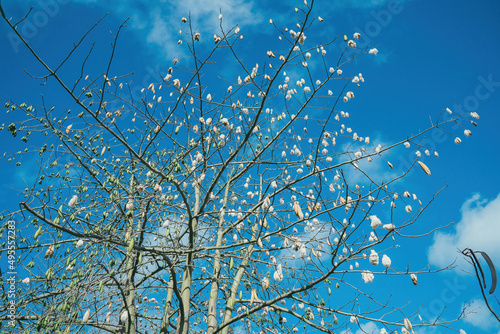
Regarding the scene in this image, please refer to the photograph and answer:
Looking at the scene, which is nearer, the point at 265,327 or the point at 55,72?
the point at 55,72

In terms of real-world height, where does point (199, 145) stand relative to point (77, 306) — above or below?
above

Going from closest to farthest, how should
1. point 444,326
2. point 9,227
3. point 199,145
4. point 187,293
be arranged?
1. point 444,326
2. point 9,227
3. point 187,293
4. point 199,145

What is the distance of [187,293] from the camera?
206 inches

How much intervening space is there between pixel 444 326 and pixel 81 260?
421cm

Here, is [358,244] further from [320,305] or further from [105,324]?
[105,324]

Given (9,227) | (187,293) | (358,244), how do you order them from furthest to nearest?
(187,293) → (9,227) → (358,244)

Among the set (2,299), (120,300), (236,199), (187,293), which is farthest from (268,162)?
(2,299)

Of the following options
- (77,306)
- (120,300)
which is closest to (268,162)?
(120,300)

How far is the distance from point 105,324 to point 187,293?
1.11m

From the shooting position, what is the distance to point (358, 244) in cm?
387

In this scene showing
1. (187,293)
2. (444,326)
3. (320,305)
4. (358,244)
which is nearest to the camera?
(358,244)

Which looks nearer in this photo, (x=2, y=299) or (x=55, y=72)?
(x=55, y=72)

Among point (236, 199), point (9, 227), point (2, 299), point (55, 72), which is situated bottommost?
point (2, 299)

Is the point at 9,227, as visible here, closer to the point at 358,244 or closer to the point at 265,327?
the point at 265,327
